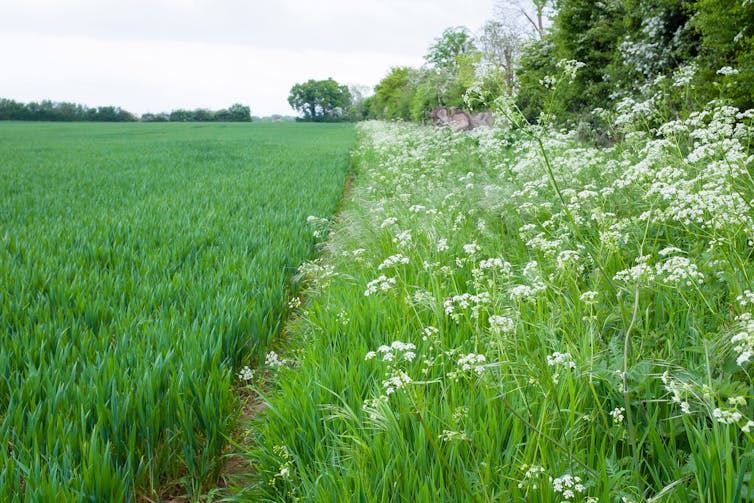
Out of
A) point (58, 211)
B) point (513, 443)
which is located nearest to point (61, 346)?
point (513, 443)

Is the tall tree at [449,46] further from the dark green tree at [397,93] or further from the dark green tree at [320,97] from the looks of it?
the dark green tree at [320,97]

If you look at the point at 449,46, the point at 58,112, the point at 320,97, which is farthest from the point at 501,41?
the point at 320,97

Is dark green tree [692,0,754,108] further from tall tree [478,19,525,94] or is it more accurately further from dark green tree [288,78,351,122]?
dark green tree [288,78,351,122]

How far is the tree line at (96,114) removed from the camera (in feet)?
211

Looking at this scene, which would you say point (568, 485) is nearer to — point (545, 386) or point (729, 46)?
point (545, 386)

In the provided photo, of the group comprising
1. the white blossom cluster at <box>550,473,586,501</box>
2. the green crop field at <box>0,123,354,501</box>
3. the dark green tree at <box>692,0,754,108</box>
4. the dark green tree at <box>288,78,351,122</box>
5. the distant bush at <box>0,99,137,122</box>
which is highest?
the dark green tree at <box>288,78,351,122</box>

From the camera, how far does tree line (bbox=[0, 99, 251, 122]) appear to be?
2534 inches

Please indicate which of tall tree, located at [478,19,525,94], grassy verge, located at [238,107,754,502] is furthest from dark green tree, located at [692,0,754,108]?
tall tree, located at [478,19,525,94]

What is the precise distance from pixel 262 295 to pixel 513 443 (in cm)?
289

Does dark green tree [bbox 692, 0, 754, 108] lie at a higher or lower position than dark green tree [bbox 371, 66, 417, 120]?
lower

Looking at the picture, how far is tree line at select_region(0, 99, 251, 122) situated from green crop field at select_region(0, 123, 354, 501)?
239 feet

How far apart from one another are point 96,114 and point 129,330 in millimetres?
83572

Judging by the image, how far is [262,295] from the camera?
14.0ft

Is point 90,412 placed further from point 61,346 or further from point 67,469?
point 61,346
